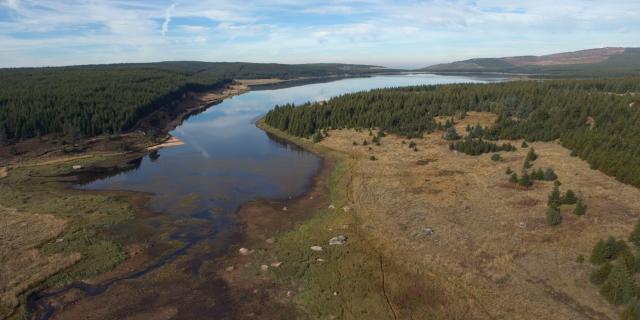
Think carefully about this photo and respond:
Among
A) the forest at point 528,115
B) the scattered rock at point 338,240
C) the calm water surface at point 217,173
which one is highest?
the forest at point 528,115

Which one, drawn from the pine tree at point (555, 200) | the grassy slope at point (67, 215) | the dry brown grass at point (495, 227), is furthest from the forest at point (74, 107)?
the pine tree at point (555, 200)

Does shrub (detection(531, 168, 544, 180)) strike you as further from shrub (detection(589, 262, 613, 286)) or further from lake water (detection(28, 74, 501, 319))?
lake water (detection(28, 74, 501, 319))

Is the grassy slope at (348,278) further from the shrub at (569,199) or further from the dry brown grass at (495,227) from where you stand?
the shrub at (569,199)

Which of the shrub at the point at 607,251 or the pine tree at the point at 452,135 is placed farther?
the pine tree at the point at 452,135

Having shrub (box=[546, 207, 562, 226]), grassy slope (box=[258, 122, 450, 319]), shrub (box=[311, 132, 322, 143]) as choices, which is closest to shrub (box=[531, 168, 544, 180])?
shrub (box=[546, 207, 562, 226])

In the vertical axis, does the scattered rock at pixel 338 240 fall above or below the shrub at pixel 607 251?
below

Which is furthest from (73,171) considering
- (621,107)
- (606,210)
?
(621,107)

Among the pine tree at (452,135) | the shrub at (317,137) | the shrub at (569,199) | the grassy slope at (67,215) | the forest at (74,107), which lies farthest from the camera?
the shrub at (317,137)

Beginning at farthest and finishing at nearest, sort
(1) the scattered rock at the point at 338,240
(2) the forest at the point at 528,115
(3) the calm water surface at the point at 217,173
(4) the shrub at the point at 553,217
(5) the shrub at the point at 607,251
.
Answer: (2) the forest at the point at 528,115
(3) the calm water surface at the point at 217,173
(4) the shrub at the point at 553,217
(1) the scattered rock at the point at 338,240
(5) the shrub at the point at 607,251

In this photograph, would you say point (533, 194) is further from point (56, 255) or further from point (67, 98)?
point (67, 98)
